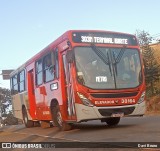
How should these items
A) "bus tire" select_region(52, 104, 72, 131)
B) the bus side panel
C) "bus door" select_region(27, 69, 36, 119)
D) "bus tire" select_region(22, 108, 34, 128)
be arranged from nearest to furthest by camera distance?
"bus tire" select_region(52, 104, 72, 131) < "bus door" select_region(27, 69, 36, 119) < the bus side panel < "bus tire" select_region(22, 108, 34, 128)

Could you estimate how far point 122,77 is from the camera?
41.1 ft

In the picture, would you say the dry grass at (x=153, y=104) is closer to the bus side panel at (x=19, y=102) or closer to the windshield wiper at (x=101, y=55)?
the bus side panel at (x=19, y=102)

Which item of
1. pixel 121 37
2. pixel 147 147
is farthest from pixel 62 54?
pixel 147 147

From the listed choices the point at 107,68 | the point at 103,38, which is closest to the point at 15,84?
the point at 103,38

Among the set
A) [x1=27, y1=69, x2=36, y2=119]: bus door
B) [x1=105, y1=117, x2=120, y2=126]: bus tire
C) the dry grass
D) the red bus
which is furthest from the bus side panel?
the dry grass

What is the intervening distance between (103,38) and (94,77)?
1552 millimetres

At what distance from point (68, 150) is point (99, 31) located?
5.85 meters

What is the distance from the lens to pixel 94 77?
12.1 metres

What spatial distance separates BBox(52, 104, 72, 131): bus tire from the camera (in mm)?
13414

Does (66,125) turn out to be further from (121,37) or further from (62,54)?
(121,37)

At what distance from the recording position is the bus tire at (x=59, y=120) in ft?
44.0

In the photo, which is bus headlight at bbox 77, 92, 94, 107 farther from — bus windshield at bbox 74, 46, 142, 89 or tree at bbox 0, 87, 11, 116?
tree at bbox 0, 87, 11, 116

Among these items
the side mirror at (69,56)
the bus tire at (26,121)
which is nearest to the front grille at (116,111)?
the side mirror at (69,56)

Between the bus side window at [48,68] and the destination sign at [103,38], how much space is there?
5.79 ft
